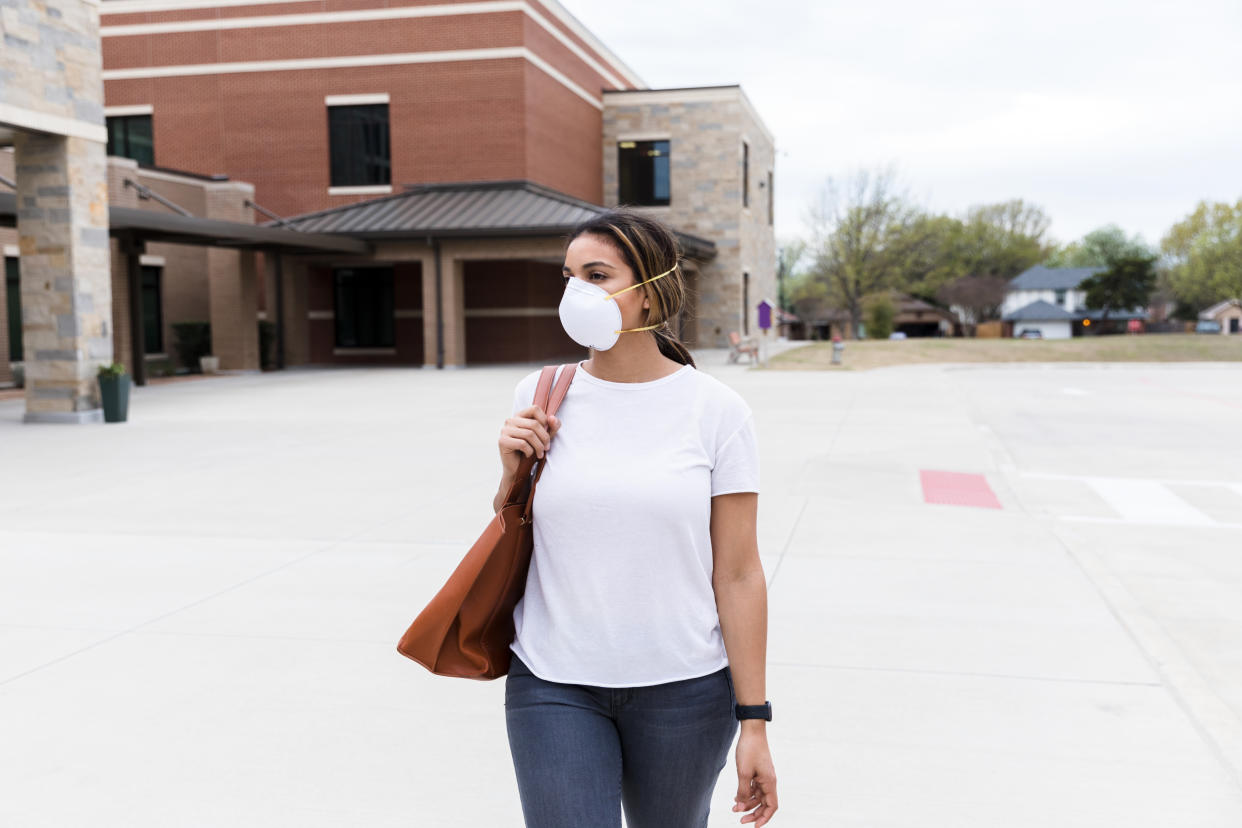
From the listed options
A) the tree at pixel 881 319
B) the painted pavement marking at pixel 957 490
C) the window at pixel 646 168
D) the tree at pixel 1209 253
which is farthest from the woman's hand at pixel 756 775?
the tree at pixel 1209 253

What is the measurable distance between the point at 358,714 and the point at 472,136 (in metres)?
32.7

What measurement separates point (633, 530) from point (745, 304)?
44478 mm

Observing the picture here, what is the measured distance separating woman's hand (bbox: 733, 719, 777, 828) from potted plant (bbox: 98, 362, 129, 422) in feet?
54.7

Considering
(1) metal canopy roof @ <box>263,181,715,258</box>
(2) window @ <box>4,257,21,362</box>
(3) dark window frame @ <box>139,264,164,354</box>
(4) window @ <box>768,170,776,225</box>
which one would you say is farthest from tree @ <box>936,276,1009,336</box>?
(2) window @ <box>4,257,21,362</box>

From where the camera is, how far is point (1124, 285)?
266ft

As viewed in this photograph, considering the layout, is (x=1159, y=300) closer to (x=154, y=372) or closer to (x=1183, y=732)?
(x=154, y=372)

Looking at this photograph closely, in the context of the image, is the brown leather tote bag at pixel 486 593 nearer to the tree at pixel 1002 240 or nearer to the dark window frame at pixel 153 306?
the dark window frame at pixel 153 306

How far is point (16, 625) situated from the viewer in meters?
5.93

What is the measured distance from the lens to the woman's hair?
2.41m

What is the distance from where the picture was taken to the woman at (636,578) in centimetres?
233

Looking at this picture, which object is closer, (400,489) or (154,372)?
(400,489)

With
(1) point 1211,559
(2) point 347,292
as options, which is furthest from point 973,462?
(2) point 347,292

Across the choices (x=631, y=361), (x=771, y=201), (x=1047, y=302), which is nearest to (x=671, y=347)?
(x=631, y=361)

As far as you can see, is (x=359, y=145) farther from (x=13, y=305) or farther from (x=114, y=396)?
(x=114, y=396)
